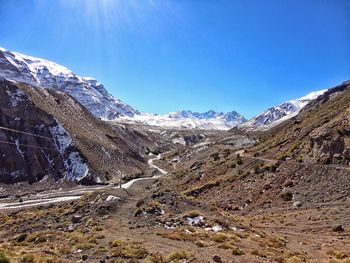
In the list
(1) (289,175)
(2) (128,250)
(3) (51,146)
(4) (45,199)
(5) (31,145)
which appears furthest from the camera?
(3) (51,146)

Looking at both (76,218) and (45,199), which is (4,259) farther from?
(45,199)

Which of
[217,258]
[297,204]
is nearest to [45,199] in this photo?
[297,204]

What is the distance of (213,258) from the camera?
18219mm

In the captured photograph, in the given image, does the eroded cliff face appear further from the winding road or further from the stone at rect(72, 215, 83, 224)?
the stone at rect(72, 215, 83, 224)

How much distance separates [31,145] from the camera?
295 feet

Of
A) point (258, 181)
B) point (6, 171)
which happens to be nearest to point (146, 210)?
point (258, 181)

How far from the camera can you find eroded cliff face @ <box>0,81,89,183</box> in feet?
275

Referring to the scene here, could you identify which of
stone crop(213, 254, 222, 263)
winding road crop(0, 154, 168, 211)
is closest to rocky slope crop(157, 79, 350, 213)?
winding road crop(0, 154, 168, 211)

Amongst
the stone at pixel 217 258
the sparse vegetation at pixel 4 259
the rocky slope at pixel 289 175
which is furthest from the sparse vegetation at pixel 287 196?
the sparse vegetation at pixel 4 259

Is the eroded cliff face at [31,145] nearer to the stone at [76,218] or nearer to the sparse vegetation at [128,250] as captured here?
the stone at [76,218]

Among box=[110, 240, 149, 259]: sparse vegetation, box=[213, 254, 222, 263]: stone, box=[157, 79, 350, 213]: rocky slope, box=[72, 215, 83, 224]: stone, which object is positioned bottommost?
box=[213, 254, 222, 263]: stone

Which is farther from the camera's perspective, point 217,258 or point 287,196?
→ point 287,196

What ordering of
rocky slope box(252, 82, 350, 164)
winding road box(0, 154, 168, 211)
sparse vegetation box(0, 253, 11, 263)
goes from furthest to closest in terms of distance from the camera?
winding road box(0, 154, 168, 211)
rocky slope box(252, 82, 350, 164)
sparse vegetation box(0, 253, 11, 263)

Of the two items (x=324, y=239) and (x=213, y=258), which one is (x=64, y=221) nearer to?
(x=213, y=258)
